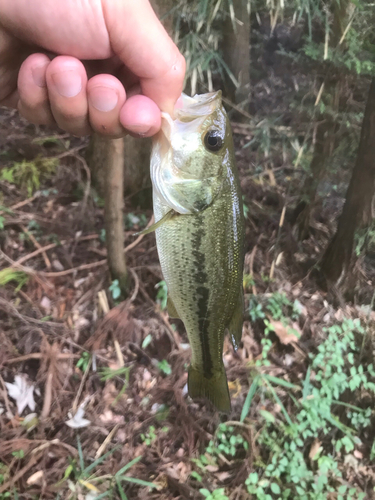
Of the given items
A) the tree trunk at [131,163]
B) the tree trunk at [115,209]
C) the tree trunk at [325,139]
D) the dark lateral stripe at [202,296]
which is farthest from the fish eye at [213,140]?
the tree trunk at [131,163]

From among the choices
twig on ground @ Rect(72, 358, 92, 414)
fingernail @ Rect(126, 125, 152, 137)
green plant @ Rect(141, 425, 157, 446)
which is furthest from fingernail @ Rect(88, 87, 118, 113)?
green plant @ Rect(141, 425, 157, 446)

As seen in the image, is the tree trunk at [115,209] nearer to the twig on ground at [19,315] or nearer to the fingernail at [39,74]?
the twig on ground at [19,315]

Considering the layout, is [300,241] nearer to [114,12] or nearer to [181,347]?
[181,347]

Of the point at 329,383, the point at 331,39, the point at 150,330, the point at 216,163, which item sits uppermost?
the point at 331,39

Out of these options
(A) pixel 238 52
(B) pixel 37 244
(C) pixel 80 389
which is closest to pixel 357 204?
(A) pixel 238 52

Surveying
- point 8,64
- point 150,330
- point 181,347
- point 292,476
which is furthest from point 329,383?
point 8,64
